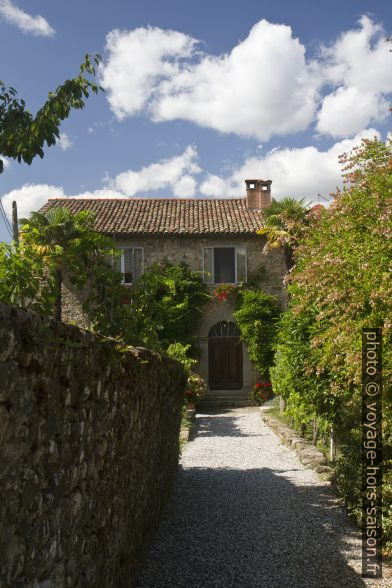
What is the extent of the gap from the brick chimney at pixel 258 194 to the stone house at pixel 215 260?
1.25 m

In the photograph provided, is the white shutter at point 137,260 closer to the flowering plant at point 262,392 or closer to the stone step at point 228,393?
A: the stone step at point 228,393

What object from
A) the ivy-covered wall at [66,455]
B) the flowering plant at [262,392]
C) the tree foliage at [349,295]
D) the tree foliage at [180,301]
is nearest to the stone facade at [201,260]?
the tree foliage at [180,301]

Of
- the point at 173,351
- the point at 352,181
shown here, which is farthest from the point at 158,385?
the point at 173,351

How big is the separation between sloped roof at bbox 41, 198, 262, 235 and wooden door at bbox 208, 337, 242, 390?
4.19 meters

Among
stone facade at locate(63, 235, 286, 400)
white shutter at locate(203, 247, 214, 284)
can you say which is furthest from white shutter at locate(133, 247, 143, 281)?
white shutter at locate(203, 247, 214, 284)

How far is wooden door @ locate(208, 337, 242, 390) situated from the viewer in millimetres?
21297

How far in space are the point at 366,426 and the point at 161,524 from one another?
8.99ft

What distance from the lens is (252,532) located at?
258 inches

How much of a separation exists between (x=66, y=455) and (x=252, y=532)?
454 centimetres

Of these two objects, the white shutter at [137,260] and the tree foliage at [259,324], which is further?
the white shutter at [137,260]

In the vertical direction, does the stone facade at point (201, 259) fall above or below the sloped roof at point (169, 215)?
below

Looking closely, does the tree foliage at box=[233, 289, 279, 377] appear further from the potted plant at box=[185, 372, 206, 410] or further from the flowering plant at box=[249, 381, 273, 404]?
the potted plant at box=[185, 372, 206, 410]

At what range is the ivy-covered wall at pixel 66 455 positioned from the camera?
199cm

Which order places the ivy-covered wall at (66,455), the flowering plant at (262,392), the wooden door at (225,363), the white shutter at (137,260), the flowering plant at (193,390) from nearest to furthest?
the ivy-covered wall at (66,455), the flowering plant at (193,390), the flowering plant at (262,392), the white shutter at (137,260), the wooden door at (225,363)
